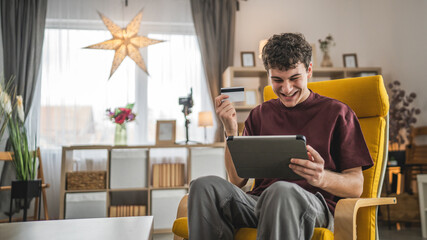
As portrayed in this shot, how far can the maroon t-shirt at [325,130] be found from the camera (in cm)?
142

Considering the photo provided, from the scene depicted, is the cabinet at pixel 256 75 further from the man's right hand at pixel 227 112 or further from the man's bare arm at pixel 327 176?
the man's bare arm at pixel 327 176

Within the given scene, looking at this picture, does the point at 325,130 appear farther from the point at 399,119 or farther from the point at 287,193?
the point at 399,119

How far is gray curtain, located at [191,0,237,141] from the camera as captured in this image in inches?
165

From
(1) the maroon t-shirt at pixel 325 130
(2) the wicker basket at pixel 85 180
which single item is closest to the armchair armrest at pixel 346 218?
(1) the maroon t-shirt at pixel 325 130

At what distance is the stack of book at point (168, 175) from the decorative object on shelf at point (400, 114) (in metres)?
2.11

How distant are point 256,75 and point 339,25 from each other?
1197mm

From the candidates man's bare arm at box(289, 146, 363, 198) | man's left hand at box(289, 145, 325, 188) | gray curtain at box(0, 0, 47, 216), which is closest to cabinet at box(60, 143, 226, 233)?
gray curtain at box(0, 0, 47, 216)

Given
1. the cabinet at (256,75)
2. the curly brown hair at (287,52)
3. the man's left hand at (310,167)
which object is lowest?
the man's left hand at (310,167)

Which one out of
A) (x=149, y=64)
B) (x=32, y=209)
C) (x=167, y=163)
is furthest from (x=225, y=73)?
(x=32, y=209)

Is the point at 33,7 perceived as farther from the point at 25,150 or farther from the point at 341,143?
the point at 341,143

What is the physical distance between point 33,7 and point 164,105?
1.69 m

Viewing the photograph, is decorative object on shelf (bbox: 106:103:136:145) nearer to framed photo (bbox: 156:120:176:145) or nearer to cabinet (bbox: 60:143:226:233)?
cabinet (bbox: 60:143:226:233)

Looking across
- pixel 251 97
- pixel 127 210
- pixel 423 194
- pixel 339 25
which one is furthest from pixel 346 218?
pixel 339 25

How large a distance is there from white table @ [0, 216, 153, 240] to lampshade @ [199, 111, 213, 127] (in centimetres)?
211
